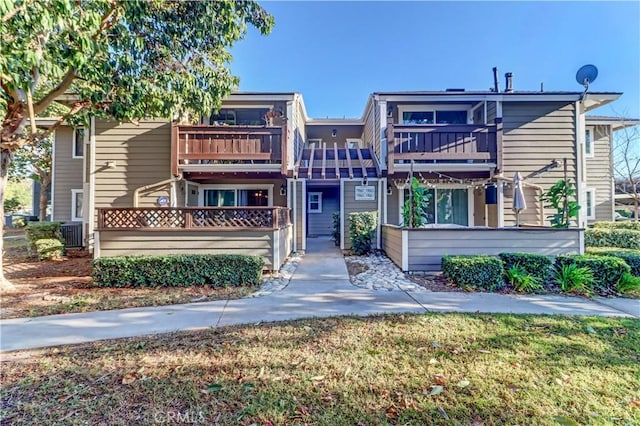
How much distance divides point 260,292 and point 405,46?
13.3m

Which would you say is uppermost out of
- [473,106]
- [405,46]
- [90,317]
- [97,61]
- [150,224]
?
[405,46]

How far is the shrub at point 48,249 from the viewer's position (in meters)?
9.60

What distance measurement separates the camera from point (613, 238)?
10555 mm

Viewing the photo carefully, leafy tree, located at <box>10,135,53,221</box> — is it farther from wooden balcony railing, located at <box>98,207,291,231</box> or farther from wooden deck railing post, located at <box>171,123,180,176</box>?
wooden balcony railing, located at <box>98,207,291,231</box>

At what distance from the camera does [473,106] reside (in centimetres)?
1131

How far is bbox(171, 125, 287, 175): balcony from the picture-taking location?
9.18 m

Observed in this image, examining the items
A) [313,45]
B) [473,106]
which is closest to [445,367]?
[473,106]

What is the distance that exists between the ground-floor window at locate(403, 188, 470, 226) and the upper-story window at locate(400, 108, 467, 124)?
281 centimetres

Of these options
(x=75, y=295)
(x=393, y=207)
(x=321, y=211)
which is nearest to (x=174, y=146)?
(x=75, y=295)

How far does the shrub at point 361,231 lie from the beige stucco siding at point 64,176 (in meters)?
12.2

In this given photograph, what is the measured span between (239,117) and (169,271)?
7.62 metres

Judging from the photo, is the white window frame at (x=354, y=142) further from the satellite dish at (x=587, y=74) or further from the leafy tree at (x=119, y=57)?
the satellite dish at (x=587, y=74)

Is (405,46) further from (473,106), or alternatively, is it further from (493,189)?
(493,189)

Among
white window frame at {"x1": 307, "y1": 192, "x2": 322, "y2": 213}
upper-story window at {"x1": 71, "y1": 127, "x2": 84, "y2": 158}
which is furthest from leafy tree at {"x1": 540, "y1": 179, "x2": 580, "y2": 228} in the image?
upper-story window at {"x1": 71, "y1": 127, "x2": 84, "y2": 158}
